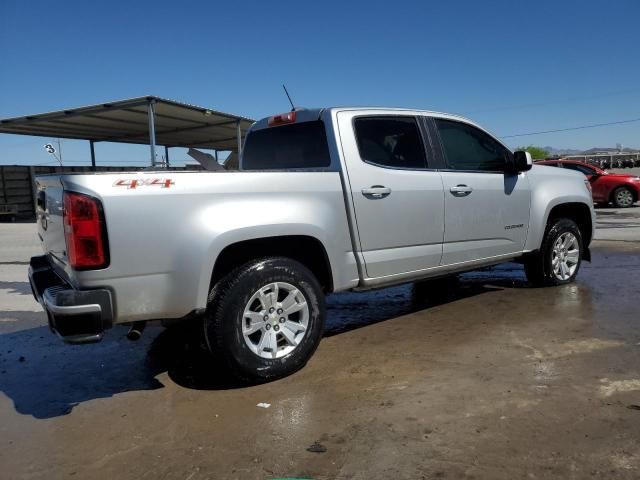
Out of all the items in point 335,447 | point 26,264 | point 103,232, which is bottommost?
point 335,447

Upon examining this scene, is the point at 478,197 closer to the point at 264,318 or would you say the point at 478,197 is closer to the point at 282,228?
the point at 282,228

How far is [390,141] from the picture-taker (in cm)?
456

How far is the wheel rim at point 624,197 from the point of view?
669 inches

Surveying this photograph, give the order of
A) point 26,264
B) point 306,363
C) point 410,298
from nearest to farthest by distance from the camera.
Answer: point 306,363
point 410,298
point 26,264

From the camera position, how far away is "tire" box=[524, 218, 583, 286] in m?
5.96

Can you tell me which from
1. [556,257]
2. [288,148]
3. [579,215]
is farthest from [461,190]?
[579,215]

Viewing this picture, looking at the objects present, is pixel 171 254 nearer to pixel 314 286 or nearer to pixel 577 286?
pixel 314 286

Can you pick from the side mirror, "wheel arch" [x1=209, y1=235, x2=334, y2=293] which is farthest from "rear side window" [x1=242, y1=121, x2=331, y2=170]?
the side mirror

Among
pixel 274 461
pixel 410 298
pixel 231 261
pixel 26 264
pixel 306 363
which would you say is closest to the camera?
pixel 274 461

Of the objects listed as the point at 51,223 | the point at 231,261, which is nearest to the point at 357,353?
the point at 231,261

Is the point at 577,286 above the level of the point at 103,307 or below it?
below

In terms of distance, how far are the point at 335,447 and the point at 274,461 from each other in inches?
13.0

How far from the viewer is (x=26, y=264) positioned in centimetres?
937

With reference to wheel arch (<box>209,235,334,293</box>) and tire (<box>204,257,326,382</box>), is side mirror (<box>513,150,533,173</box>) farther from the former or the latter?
tire (<box>204,257,326,382</box>)
